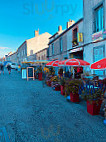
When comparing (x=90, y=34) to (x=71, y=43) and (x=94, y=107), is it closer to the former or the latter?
(x=71, y=43)

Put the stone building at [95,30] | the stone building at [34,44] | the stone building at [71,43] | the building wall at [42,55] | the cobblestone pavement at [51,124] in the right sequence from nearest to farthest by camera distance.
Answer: the cobblestone pavement at [51,124] → the stone building at [95,30] → the stone building at [71,43] → the building wall at [42,55] → the stone building at [34,44]

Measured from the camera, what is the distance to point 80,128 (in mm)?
3082

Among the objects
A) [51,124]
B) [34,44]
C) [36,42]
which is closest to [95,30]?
[51,124]

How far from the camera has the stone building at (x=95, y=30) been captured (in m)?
8.38

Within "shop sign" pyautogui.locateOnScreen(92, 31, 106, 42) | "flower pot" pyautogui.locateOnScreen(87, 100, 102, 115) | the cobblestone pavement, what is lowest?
the cobblestone pavement

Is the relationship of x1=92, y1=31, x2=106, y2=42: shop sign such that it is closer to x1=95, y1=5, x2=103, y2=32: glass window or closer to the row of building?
the row of building

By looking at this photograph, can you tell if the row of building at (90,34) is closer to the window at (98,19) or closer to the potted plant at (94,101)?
the window at (98,19)

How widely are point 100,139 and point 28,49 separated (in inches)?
1170

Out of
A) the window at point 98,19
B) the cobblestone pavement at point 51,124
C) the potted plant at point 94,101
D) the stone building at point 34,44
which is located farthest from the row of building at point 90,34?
the stone building at point 34,44

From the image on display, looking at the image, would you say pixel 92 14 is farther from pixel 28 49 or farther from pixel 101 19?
pixel 28 49

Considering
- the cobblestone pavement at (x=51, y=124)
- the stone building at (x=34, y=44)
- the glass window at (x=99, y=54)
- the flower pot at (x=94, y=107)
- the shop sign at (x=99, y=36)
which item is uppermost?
the stone building at (x=34, y=44)

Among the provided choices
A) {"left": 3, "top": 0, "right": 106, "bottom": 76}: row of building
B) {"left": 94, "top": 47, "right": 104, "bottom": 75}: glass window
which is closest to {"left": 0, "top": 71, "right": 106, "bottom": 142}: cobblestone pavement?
{"left": 94, "top": 47, "right": 104, "bottom": 75}: glass window

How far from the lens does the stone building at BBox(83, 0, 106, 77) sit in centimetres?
838

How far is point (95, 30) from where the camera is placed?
9.31 m
